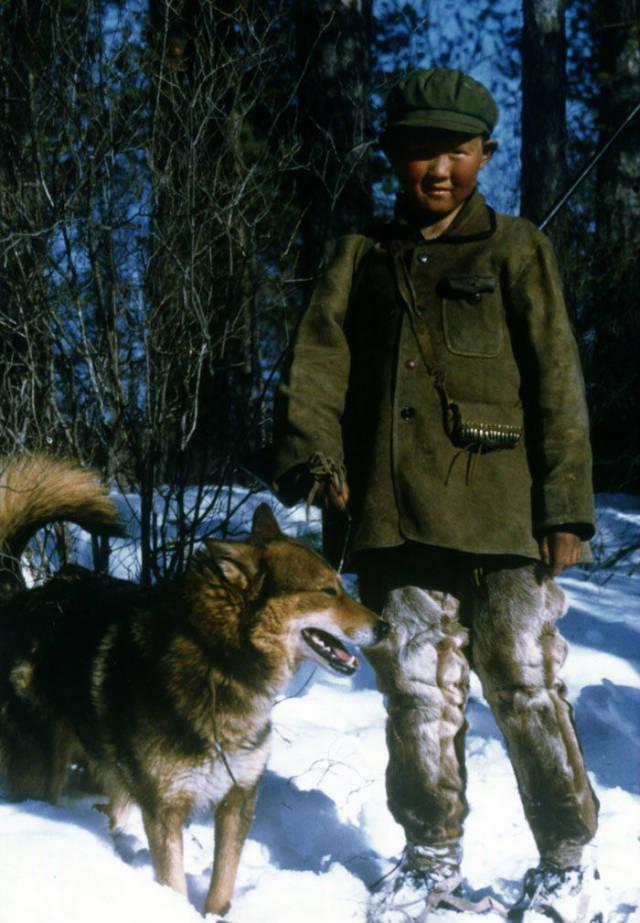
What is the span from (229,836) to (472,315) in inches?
66.2

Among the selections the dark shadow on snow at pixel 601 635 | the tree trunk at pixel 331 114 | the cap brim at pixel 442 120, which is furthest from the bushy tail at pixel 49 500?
the dark shadow on snow at pixel 601 635

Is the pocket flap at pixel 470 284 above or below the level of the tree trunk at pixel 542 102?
below

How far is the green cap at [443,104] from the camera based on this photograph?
105 inches

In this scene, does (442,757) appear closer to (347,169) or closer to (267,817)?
(267,817)

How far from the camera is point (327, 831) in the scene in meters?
3.30

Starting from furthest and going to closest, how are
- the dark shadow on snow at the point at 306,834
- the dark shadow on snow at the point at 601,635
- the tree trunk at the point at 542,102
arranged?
the tree trunk at the point at 542,102
the dark shadow on snow at the point at 601,635
the dark shadow on snow at the point at 306,834

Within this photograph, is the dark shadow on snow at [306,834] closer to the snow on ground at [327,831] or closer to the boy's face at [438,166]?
the snow on ground at [327,831]

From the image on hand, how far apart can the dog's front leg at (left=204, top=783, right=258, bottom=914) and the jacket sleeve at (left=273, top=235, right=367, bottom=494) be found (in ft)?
3.17

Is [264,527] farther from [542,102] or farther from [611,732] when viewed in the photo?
[542,102]

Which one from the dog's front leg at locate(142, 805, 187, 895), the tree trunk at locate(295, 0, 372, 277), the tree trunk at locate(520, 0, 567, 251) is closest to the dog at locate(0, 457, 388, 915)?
the dog's front leg at locate(142, 805, 187, 895)

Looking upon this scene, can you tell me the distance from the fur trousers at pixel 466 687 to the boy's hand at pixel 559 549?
54mm

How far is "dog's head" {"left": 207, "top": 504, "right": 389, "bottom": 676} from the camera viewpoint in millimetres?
2768

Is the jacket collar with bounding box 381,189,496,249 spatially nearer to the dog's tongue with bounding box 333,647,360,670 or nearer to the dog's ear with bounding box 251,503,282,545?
the dog's ear with bounding box 251,503,282,545

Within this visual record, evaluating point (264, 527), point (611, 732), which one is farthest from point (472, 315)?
point (611, 732)
